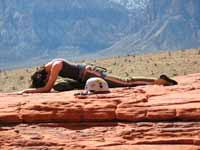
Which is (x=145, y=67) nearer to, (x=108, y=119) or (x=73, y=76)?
(x=73, y=76)

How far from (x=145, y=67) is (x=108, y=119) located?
4083 centimetres

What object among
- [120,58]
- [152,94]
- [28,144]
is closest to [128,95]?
[152,94]

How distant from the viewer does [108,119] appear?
12.1 m

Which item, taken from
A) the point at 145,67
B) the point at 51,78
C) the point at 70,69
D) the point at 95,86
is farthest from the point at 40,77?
the point at 145,67

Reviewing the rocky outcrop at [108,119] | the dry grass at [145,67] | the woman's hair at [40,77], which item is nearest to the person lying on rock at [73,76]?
the woman's hair at [40,77]

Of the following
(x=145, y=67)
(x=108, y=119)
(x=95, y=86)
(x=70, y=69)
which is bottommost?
(x=108, y=119)

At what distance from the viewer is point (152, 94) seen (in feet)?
40.6

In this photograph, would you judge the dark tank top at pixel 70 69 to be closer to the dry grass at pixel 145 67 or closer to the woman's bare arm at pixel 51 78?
the woman's bare arm at pixel 51 78

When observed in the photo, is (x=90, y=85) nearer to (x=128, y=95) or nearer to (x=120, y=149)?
(x=128, y=95)

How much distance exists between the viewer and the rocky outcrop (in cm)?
1128

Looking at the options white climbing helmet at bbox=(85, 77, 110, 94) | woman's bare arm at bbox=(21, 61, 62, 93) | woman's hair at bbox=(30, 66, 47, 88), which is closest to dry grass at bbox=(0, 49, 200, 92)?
woman's hair at bbox=(30, 66, 47, 88)

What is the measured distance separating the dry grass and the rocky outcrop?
3384 cm

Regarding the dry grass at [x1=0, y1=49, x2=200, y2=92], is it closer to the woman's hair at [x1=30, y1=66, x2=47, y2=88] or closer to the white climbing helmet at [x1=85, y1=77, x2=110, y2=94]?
the woman's hair at [x1=30, y1=66, x2=47, y2=88]

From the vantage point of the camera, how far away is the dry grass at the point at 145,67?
49.8 meters
